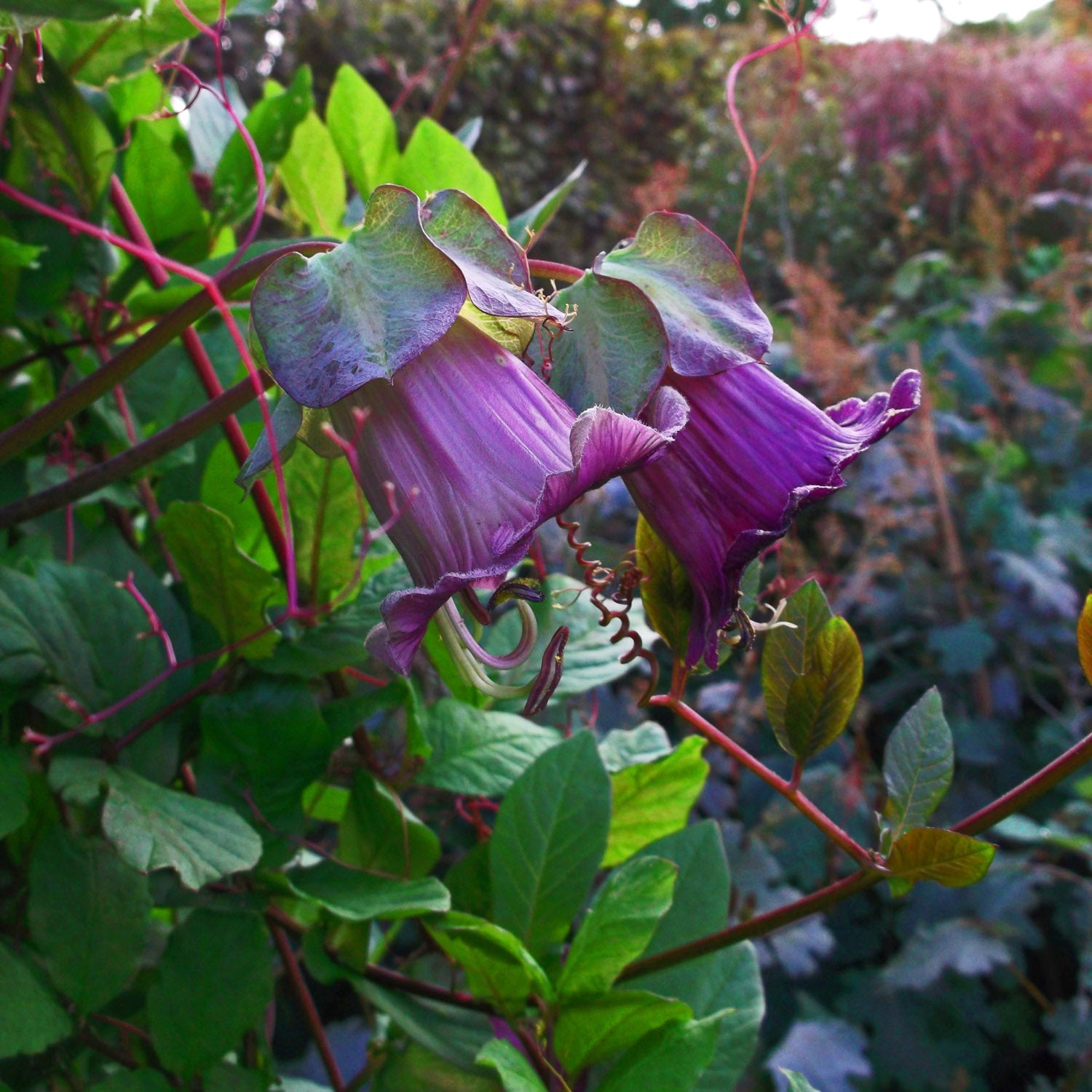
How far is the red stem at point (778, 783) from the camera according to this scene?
0.30 m

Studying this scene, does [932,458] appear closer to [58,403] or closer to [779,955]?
[779,955]

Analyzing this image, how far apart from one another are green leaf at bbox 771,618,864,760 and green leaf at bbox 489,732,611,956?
93 mm

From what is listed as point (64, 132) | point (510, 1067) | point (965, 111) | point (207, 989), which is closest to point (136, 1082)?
point (207, 989)

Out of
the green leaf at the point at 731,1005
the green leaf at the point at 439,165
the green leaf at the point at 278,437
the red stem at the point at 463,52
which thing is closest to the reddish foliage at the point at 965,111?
the red stem at the point at 463,52

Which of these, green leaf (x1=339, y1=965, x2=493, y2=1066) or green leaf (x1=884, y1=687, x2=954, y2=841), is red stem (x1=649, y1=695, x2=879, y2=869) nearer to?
green leaf (x1=884, y1=687, x2=954, y2=841)

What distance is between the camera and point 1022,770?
1.45 meters

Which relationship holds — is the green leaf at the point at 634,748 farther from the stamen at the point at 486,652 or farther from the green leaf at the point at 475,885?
the stamen at the point at 486,652

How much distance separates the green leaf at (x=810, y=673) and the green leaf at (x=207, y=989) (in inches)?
8.3

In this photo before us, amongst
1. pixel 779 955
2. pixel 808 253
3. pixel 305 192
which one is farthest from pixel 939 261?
pixel 305 192

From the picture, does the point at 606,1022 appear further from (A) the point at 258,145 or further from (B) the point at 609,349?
(A) the point at 258,145

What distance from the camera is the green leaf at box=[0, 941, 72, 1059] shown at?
33 cm

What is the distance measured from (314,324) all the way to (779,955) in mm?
1064

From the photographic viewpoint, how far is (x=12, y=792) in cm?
32

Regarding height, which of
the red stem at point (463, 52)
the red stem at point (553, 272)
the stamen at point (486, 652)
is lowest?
the stamen at point (486, 652)
